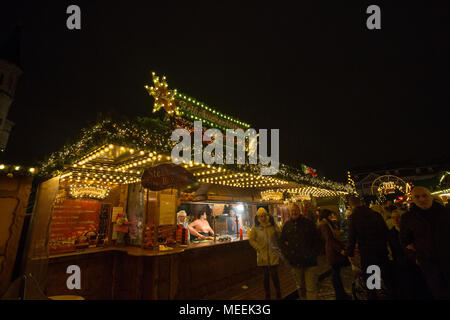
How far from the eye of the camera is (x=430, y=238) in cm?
295

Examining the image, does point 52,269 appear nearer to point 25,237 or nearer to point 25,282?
point 25,237

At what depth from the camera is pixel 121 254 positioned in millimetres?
5480

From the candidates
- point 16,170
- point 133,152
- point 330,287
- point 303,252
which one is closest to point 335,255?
point 303,252

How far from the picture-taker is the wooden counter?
4746 mm

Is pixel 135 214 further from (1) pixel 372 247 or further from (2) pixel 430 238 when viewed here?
(2) pixel 430 238

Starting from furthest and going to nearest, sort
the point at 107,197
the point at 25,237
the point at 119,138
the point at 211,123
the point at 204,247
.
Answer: the point at 211,123 → the point at 107,197 → the point at 204,247 → the point at 25,237 → the point at 119,138

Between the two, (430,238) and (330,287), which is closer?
(430,238)

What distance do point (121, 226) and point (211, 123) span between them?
5883mm

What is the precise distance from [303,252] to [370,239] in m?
1.32

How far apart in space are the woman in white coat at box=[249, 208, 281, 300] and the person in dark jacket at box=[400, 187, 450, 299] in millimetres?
2431

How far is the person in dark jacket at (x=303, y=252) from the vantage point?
4164 mm

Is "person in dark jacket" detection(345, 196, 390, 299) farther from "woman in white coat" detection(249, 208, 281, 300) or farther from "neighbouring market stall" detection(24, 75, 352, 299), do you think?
"neighbouring market stall" detection(24, 75, 352, 299)
